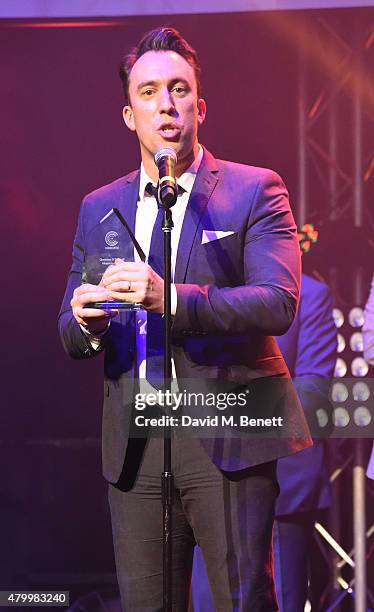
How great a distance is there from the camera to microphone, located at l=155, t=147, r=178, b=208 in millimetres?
2287

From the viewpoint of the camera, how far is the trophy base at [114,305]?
2391mm

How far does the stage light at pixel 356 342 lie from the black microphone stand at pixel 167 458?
4.96 feet

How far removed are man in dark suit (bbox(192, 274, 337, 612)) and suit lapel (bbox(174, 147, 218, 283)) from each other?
1.22m

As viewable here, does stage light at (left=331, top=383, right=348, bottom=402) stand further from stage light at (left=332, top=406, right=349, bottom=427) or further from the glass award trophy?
the glass award trophy

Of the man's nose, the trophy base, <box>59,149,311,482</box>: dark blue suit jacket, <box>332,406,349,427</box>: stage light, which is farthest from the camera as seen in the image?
<box>332,406,349,427</box>: stage light

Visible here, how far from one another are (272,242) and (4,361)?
177 cm

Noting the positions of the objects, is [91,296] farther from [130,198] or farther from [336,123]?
[336,123]

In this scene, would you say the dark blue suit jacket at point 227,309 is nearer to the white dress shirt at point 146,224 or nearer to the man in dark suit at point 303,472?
the white dress shirt at point 146,224

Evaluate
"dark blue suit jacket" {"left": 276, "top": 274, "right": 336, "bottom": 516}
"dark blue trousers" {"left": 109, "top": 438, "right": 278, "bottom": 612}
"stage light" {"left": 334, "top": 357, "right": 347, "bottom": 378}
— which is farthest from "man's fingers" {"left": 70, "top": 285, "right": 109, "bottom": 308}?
"stage light" {"left": 334, "top": 357, "right": 347, "bottom": 378}

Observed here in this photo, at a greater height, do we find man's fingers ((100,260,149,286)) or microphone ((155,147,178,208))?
microphone ((155,147,178,208))

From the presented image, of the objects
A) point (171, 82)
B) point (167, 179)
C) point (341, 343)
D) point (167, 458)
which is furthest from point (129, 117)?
point (341, 343)

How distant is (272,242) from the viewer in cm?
260

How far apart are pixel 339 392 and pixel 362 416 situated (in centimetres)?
14

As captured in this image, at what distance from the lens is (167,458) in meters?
2.43
